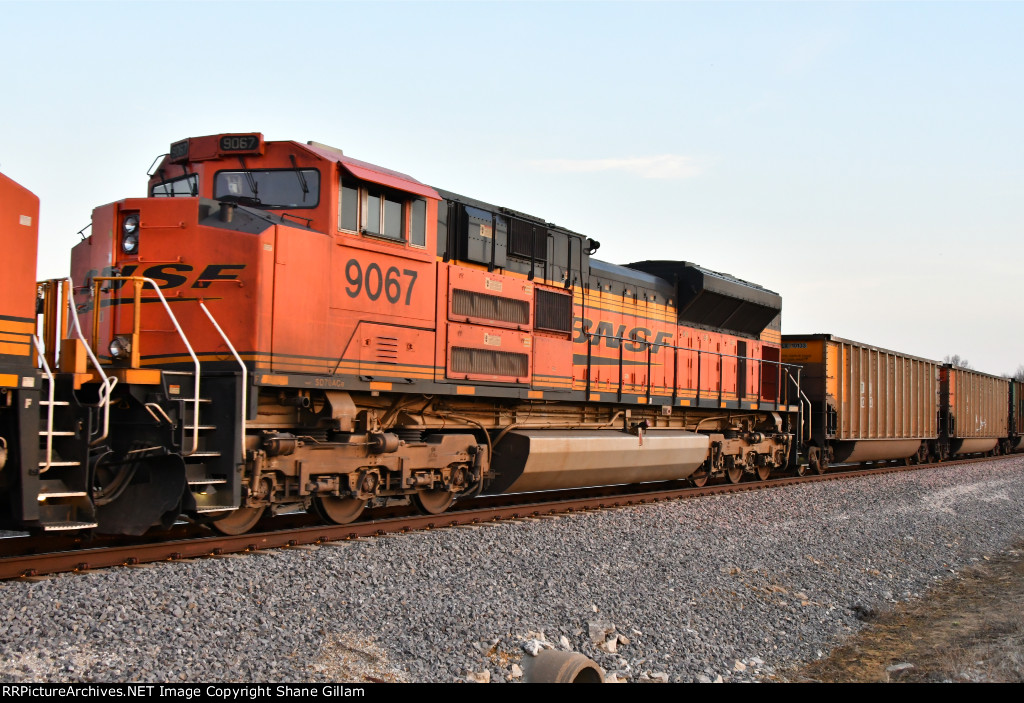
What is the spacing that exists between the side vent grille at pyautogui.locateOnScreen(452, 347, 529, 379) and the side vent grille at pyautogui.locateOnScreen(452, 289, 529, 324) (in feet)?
1.33

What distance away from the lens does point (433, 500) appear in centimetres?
987

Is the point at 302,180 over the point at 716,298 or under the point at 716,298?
over

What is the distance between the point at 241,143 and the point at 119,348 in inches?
90.2

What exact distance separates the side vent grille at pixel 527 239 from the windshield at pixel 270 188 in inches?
123

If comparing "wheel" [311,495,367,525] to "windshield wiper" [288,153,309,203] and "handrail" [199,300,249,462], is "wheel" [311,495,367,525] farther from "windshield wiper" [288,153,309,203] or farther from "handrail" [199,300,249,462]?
"windshield wiper" [288,153,309,203]

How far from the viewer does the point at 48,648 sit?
4.65 meters

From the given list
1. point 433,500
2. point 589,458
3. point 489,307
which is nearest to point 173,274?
point 489,307

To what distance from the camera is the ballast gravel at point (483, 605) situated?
4848 millimetres

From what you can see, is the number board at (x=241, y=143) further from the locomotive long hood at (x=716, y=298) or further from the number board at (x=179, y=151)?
the locomotive long hood at (x=716, y=298)

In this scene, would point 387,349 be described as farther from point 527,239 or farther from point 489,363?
point 527,239

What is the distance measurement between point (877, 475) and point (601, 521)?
10.5 metres

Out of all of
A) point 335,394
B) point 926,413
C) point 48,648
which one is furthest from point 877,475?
point 48,648

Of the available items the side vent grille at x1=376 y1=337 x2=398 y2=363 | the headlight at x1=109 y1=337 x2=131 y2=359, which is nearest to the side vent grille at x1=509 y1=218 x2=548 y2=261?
the side vent grille at x1=376 y1=337 x2=398 y2=363

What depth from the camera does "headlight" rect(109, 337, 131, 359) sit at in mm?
7555
